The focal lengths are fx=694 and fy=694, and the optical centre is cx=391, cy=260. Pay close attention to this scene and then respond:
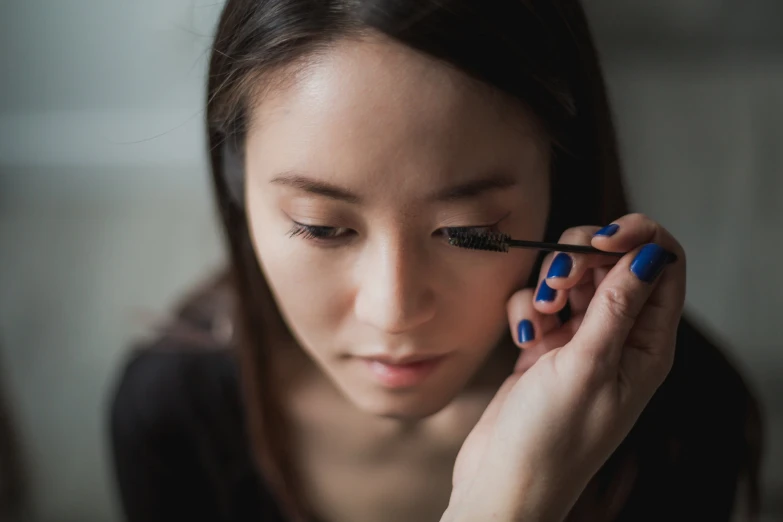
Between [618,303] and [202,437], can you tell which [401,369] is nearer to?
[618,303]

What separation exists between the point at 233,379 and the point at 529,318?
1.17 ft

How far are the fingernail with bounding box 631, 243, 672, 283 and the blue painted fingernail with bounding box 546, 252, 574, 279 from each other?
1.5 inches

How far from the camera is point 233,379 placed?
0.71 meters

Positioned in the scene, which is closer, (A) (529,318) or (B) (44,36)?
(A) (529,318)

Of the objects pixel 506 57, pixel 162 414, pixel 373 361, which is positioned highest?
pixel 506 57

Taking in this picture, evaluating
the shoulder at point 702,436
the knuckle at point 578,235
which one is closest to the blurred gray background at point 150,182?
the shoulder at point 702,436

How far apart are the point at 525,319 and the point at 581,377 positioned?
5 cm

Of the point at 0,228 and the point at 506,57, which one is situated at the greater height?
the point at 506,57

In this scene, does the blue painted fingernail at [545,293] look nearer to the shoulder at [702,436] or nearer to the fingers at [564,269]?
the fingers at [564,269]

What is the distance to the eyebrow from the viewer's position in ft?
1.34

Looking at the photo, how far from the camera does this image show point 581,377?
441 millimetres

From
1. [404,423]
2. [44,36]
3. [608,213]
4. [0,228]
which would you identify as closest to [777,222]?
[608,213]

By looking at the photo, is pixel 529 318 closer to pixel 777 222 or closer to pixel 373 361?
pixel 373 361

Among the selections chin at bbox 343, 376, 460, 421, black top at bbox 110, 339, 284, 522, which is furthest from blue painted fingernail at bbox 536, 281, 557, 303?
black top at bbox 110, 339, 284, 522
